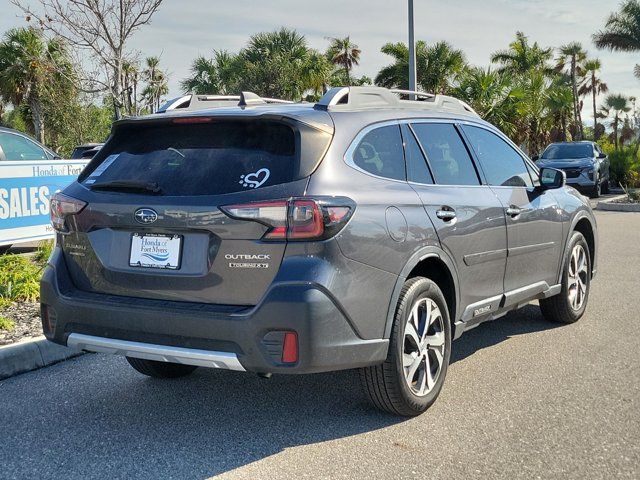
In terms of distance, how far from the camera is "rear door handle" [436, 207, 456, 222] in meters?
4.33

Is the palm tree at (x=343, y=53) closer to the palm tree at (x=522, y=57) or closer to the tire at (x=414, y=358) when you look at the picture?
the palm tree at (x=522, y=57)

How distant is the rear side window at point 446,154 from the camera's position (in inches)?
181

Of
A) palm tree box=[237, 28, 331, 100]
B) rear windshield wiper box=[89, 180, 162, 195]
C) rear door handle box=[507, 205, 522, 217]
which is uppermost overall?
palm tree box=[237, 28, 331, 100]

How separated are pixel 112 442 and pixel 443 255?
80.7 inches

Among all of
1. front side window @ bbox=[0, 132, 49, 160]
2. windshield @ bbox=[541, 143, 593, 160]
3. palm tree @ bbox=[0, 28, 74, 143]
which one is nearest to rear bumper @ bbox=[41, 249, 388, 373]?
front side window @ bbox=[0, 132, 49, 160]

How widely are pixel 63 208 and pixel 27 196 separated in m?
5.79

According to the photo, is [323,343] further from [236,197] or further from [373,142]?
[373,142]

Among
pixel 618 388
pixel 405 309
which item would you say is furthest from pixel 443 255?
pixel 618 388

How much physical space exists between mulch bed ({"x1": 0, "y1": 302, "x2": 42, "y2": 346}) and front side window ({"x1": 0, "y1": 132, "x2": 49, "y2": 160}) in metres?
4.27

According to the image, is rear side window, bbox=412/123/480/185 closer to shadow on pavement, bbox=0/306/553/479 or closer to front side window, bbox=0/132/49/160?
shadow on pavement, bbox=0/306/553/479

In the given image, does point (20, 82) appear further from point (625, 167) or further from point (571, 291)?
point (571, 291)

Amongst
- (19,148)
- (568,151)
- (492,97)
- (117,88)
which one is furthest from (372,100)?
(492,97)

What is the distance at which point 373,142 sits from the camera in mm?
4125

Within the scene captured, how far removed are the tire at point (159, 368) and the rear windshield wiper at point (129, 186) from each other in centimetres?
131
